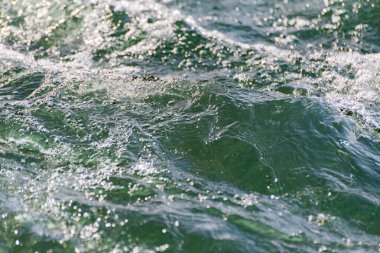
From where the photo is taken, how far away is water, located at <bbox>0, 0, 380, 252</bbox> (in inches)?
134

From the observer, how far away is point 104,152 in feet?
13.3

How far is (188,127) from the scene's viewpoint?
442cm

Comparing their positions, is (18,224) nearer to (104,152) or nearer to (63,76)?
(104,152)

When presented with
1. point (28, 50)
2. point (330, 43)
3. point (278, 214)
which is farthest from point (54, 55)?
point (278, 214)

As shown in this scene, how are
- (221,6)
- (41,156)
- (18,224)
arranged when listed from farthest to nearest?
(221,6) < (41,156) < (18,224)

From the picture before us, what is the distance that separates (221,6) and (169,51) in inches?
54.6

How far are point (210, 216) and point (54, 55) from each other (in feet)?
10.1

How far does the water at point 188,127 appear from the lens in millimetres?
3396

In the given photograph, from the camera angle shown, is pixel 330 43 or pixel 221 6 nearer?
pixel 330 43

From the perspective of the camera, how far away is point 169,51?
19.9ft

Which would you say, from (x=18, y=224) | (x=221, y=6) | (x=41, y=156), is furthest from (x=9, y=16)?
(x=18, y=224)

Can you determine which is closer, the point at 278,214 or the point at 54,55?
the point at 278,214

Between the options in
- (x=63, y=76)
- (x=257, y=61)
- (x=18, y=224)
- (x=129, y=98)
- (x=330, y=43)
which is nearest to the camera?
(x=18, y=224)

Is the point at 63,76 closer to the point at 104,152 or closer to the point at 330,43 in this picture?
the point at 104,152
